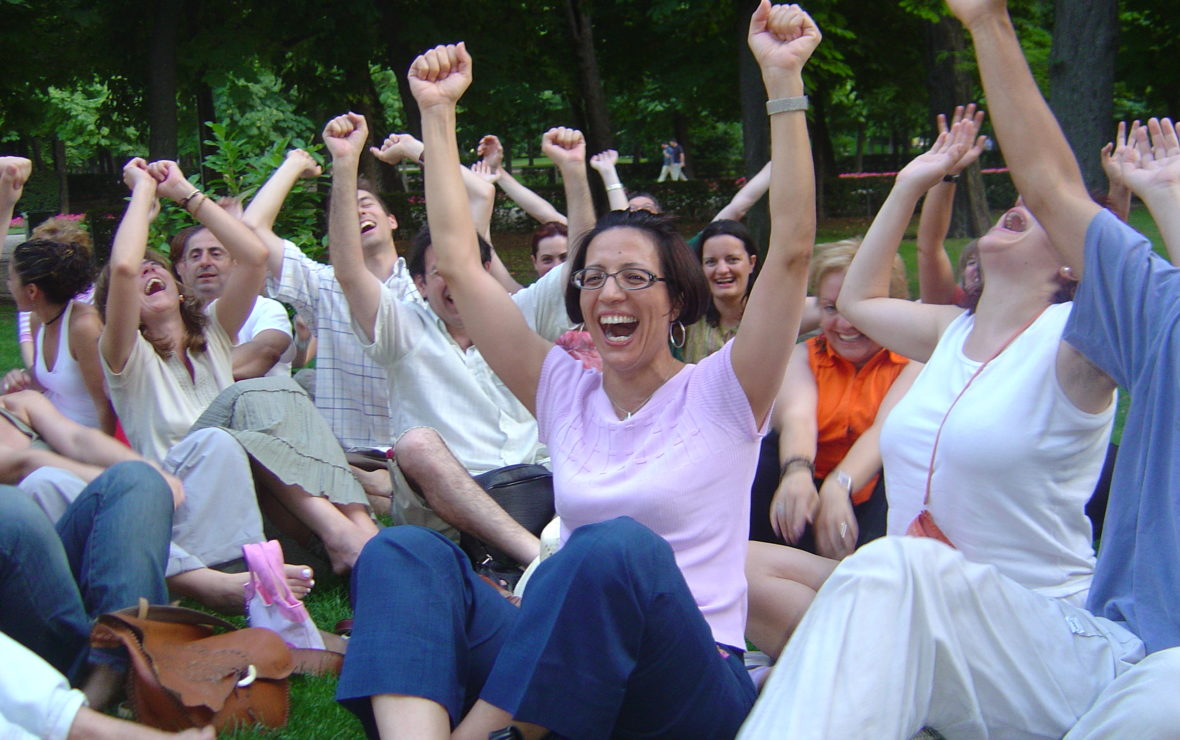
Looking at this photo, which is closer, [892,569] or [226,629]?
[892,569]

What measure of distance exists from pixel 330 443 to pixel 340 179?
3.16 ft

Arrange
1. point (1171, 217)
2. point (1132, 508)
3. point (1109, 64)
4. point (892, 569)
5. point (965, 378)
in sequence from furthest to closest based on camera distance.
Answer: point (1109, 64)
point (965, 378)
point (1171, 217)
point (1132, 508)
point (892, 569)

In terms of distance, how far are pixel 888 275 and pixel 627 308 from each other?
1.04 meters

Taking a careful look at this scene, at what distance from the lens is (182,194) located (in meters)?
4.48

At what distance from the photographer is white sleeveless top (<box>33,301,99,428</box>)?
14.5 ft

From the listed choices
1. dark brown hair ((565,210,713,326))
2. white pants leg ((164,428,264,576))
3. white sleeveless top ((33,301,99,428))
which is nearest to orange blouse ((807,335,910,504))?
dark brown hair ((565,210,713,326))

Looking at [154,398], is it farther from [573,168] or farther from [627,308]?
[627,308]

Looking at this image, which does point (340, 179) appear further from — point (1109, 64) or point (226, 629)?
point (1109, 64)

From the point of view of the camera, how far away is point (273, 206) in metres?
4.90

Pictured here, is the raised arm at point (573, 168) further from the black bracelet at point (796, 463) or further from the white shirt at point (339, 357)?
the black bracelet at point (796, 463)

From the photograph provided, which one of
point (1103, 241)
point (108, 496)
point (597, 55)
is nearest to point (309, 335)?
point (108, 496)

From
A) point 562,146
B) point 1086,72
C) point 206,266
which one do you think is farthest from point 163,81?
point 562,146

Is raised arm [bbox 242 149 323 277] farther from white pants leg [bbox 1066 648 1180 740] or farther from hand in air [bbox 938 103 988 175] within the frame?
white pants leg [bbox 1066 648 1180 740]

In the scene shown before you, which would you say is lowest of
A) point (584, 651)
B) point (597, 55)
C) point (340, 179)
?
point (584, 651)
